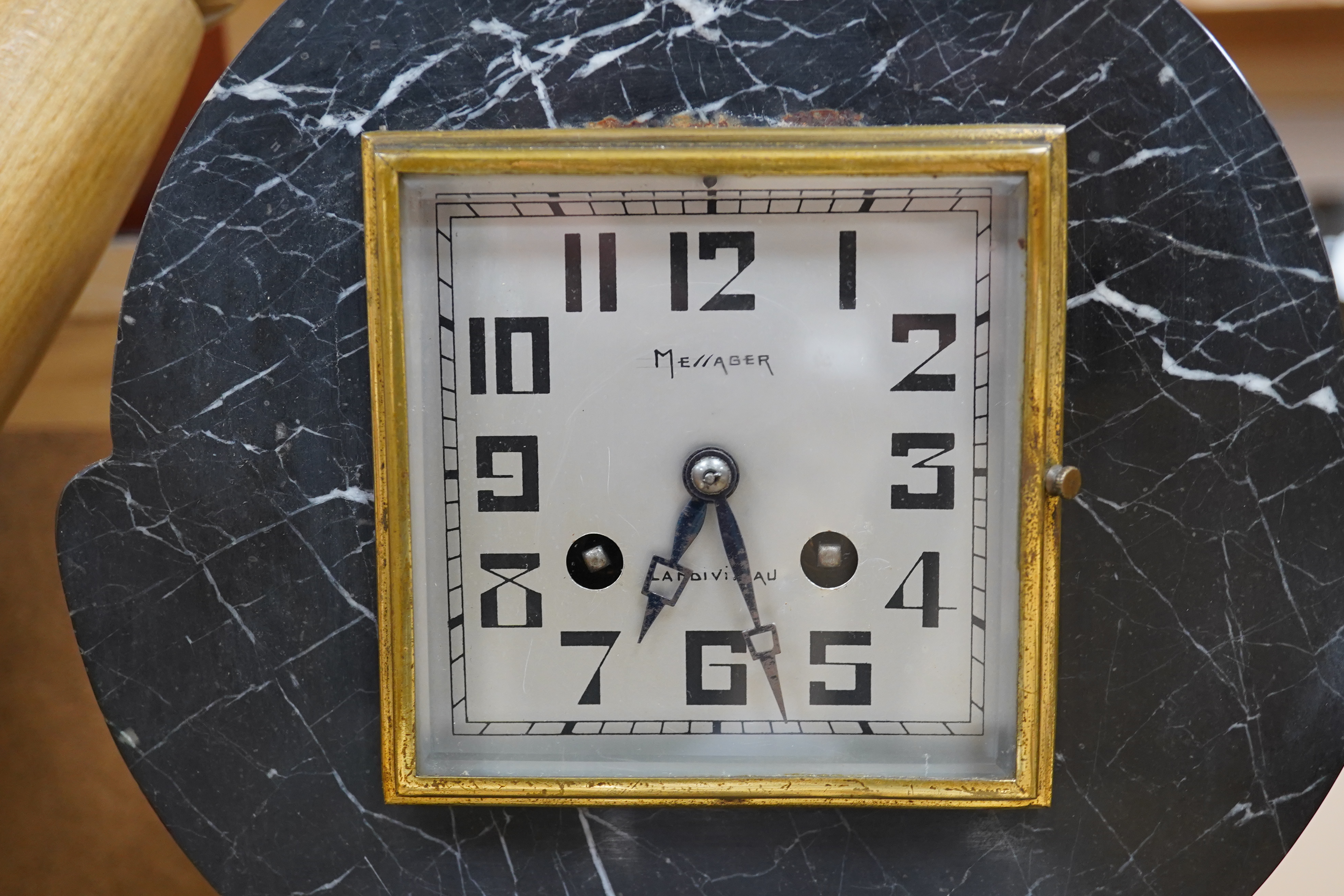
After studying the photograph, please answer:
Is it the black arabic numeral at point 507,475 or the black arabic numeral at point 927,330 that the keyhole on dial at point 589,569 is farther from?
the black arabic numeral at point 927,330

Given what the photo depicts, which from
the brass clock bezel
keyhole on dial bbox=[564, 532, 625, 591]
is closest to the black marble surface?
the brass clock bezel

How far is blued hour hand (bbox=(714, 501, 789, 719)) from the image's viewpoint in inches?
23.5

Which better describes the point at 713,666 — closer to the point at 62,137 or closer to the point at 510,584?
the point at 510,584

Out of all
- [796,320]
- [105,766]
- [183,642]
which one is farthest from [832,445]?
[105,766]

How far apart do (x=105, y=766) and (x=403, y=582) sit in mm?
455

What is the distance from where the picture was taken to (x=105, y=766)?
32.4 inches

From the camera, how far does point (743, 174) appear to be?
56 centimetres

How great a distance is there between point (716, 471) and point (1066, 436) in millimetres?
222

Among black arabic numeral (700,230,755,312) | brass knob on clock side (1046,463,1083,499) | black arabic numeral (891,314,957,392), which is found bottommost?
brass knob on clock side (1046,463,1083,499)

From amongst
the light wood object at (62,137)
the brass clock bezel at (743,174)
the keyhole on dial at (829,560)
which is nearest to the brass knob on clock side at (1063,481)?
the brass clock bezel at (743,174)

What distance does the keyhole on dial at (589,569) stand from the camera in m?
0.60

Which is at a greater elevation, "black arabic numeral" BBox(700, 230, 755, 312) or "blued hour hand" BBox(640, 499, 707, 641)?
"black arabic numeral" BBox(700, 230, 755, 312)

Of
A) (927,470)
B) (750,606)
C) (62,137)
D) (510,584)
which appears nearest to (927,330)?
(927,470)

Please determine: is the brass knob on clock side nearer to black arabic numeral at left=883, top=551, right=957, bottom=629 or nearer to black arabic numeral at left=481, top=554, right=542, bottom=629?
black arabic numeral at left=883, top=551, right=957, bottom=629
